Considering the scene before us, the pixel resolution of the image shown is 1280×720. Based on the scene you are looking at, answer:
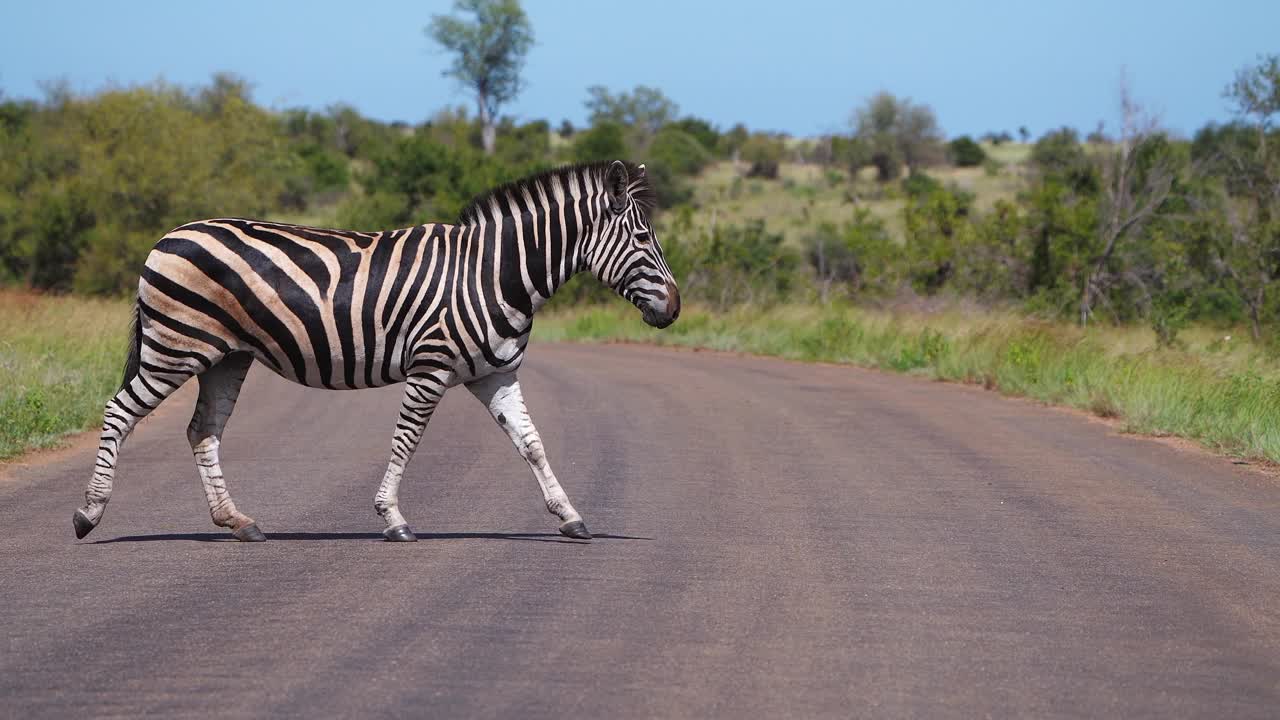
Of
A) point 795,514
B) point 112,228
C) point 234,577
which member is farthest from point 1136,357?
point 112,228

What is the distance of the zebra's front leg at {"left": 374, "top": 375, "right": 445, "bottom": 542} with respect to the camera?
8.81 metres

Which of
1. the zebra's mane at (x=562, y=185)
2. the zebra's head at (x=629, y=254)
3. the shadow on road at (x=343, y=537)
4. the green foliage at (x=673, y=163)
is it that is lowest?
the shadow on road at (x=343, y=537)

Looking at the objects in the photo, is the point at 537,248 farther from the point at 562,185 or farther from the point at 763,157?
the point at 763,157

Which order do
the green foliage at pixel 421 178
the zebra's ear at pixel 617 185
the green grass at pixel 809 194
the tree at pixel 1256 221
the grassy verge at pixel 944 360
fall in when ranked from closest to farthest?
the zebra's ear at pixel 617 185
the grassy verge at pixel 944 360
the tree at pixel 1256 221
the green foliage at pixel 421 178
the green grass at pixel 809 194

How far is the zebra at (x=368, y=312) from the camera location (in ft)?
28.8

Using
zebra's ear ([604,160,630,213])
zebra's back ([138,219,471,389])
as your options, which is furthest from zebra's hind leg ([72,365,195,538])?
zebra's ear ([604,160,630,213])

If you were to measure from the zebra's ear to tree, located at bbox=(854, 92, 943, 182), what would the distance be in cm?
8229

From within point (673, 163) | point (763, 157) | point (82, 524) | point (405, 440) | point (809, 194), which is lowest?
point (82, 524)

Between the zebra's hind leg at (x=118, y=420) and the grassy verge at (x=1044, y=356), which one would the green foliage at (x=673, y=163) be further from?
the zebra's hind leg at (x=118, y=420)

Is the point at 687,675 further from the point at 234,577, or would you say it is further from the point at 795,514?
the point at 795,514

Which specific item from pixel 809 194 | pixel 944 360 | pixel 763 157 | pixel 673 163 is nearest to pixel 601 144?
pixel 673 163

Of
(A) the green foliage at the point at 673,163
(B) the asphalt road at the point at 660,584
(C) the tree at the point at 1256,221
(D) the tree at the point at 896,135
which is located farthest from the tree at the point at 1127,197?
(D) the tree at the point at 896,135

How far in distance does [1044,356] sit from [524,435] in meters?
12.9

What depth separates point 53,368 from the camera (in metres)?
16.9
